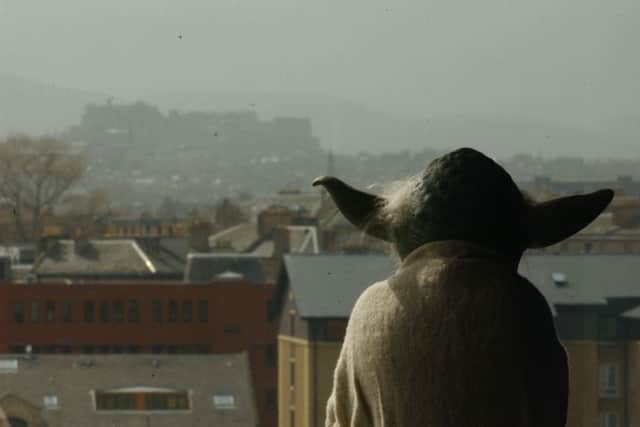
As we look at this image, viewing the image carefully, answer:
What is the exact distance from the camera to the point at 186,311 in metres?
9.10

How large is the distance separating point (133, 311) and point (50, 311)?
0.49m

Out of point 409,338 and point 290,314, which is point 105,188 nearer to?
point 290,314

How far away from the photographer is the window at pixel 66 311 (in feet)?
27.0

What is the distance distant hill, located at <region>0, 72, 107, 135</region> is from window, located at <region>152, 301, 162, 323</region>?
3.43 metres

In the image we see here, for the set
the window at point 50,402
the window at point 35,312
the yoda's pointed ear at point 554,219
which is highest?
the yoda's pointed ear at point 554,219

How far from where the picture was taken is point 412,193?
0.56 metres

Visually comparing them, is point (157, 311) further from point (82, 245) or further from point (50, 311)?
point (82, 245)

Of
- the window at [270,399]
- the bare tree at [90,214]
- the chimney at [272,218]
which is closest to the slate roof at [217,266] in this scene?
the chimney at [272,218]

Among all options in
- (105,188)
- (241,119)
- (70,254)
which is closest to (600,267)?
(241,119)

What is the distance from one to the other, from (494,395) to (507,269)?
50mm

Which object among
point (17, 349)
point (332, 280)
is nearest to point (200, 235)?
point (17, 349)

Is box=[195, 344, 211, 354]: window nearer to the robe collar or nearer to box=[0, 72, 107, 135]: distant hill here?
box=[0, 72, 107, 135]: distant hill

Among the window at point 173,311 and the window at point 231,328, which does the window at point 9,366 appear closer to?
the window at point 231,328

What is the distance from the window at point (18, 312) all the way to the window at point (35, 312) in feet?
0.18
